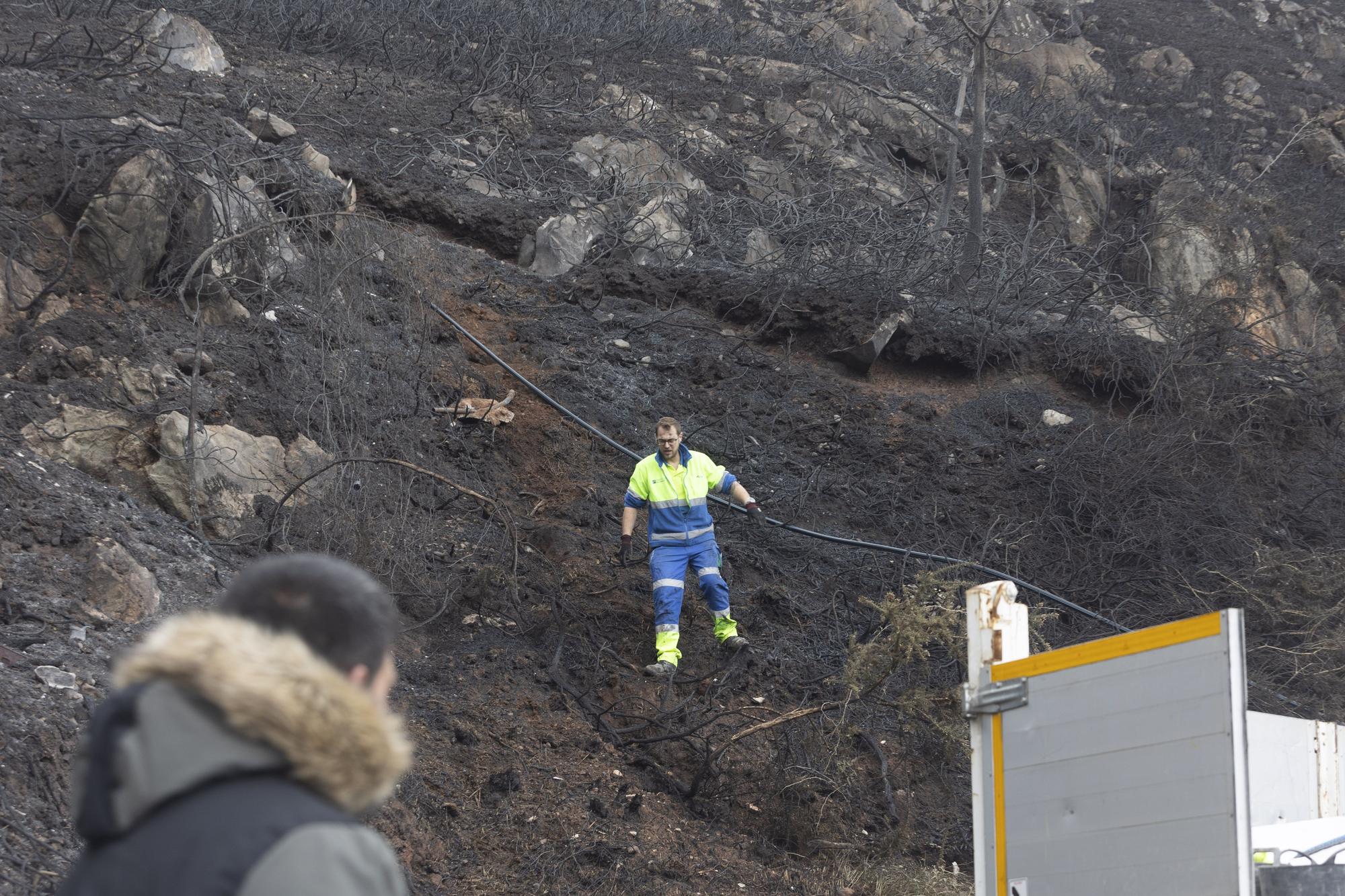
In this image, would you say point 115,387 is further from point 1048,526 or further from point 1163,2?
point 1163,2

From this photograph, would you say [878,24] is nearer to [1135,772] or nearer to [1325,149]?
[1325,149]

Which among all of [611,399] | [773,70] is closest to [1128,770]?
[611,399]

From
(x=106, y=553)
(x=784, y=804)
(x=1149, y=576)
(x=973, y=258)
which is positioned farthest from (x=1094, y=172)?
(x=106, y=553)

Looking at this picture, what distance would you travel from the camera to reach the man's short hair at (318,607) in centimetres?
149

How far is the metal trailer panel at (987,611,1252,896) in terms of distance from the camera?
9.37 ft

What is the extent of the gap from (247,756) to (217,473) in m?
6.13

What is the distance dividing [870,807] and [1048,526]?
12.0 ft

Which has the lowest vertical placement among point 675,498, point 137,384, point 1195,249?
point 675,498

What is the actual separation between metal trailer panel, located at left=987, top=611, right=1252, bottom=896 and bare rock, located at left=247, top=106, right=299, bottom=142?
962cm

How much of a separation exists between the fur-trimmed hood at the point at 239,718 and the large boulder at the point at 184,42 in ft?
38.1

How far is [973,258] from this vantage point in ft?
41.0

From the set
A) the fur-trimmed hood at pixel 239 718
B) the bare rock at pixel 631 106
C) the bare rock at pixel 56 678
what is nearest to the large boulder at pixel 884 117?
the bare rock at pixel 631 106

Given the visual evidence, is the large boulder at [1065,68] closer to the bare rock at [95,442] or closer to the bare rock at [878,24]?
the bare rock at [878,24]

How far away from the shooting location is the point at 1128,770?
3.10 m
